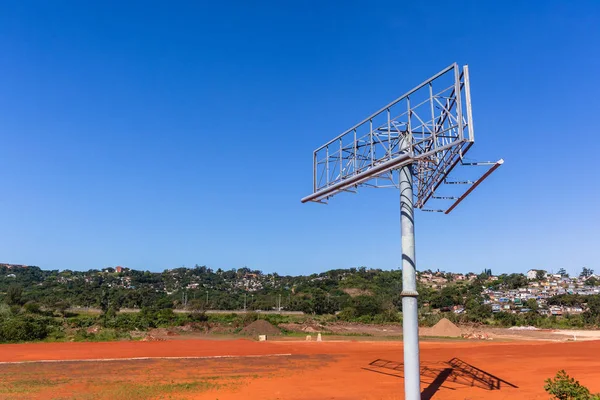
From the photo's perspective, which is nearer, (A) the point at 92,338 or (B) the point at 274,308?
(A) the point at 92,338

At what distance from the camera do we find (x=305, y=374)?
2070 centimetres

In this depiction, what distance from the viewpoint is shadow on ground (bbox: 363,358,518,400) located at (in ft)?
53.0

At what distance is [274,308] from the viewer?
9650cm

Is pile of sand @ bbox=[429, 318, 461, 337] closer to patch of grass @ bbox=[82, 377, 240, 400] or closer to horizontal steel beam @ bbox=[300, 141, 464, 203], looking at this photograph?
patch of grass @ bbox=[82, 377, 240, 400]

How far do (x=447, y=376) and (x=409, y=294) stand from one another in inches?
356

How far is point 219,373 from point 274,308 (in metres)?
76.6

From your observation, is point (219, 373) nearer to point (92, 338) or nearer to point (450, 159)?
point (450, 159)

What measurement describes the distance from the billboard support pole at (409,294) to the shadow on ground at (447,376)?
3451mm

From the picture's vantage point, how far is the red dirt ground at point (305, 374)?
52.1ft

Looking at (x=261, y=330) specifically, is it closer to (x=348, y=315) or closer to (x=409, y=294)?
(x=348, y=315)

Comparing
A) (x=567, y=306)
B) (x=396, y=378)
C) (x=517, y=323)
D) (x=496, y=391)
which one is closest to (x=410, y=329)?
(x=496, y=391)

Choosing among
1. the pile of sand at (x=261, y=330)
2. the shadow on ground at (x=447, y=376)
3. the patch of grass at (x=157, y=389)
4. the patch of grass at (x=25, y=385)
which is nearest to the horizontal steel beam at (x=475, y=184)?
the shadow on ground at (x=447, y=376)

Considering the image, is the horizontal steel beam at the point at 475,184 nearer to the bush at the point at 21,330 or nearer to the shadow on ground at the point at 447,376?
the shadow on ground at the point at 447,376

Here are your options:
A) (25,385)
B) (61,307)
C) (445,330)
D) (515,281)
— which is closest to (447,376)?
(25,385)
